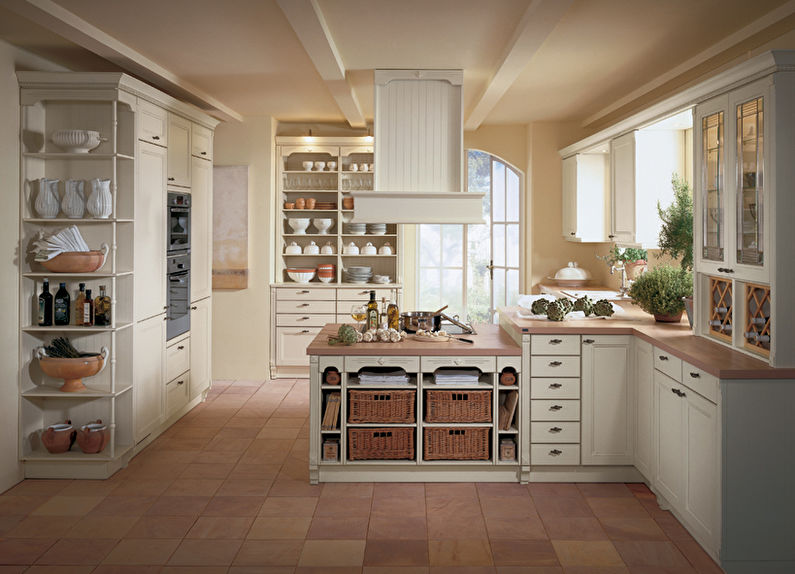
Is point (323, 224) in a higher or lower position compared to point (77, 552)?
higher

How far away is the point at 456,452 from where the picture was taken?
394cm

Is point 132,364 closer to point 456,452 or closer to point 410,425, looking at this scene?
point 410,425

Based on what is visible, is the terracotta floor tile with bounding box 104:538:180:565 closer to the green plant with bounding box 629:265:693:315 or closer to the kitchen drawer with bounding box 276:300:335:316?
the green plant with bounding box 629:265:693:315

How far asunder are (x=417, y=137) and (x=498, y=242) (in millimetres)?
3219

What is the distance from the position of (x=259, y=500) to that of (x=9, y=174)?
94.4 inches

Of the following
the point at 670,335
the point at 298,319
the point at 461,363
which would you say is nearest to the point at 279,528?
the point at 461,363

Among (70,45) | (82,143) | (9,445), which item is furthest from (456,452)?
(70,45)

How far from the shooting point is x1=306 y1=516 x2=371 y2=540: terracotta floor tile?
A: 3230mm

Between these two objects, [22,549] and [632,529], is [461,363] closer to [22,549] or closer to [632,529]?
[632,529]

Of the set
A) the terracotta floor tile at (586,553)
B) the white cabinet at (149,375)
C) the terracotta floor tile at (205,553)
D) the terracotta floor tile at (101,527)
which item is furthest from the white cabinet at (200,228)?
the terracotta floor tile at (586,553)

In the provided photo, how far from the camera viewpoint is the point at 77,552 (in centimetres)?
305

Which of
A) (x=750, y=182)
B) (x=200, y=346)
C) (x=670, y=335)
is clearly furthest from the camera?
(x=200, y=346)

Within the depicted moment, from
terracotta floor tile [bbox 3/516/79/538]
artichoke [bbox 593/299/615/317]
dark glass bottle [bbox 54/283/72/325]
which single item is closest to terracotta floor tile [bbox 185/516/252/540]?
terracotta floor tile [bbox 3/516/79/538]

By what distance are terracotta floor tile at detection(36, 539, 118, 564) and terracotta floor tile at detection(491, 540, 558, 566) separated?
1.84m
